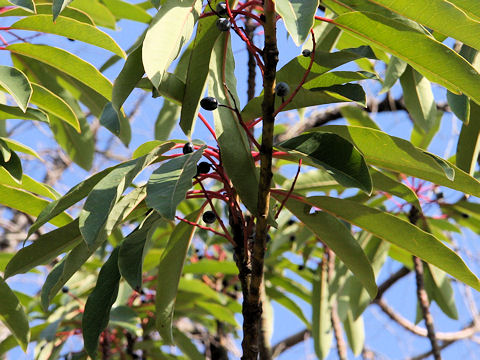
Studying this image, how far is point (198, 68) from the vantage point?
1.28 metres

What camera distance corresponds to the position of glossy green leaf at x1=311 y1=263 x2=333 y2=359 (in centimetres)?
233

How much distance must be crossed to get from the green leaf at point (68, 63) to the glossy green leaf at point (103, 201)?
1.61 ft

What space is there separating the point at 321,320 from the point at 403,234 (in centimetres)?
114

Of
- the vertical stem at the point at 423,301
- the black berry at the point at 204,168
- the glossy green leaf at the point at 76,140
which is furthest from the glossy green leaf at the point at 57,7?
the vertical stem at the point at 423,301

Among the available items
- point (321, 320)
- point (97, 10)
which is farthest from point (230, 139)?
point (321, 320)

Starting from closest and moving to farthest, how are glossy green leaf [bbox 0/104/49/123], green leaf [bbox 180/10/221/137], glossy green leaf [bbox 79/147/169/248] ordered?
glossy green leaf [bbox 79/147/169/248] → green leaf [bbox 180/10/221/137] → glossy green leaf [bbox 0/104/49/123]

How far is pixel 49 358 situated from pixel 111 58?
0.98 meters

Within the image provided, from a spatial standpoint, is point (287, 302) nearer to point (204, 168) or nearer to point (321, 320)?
point (321, 320)

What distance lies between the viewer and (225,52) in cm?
131

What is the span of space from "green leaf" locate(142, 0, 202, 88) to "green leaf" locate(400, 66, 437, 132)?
0.81 metres

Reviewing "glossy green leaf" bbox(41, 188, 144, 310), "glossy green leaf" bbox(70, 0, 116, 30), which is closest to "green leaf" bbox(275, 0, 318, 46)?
"glossy green leaf" bbox(41, 188, 144, 310)

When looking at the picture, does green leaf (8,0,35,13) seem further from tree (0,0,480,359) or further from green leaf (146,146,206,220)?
green leaf (146,146,206,220)

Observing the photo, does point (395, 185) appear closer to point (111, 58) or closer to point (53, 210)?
point (53, 210)

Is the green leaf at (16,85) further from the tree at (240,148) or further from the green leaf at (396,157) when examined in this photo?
the green leaf at (396,157)
